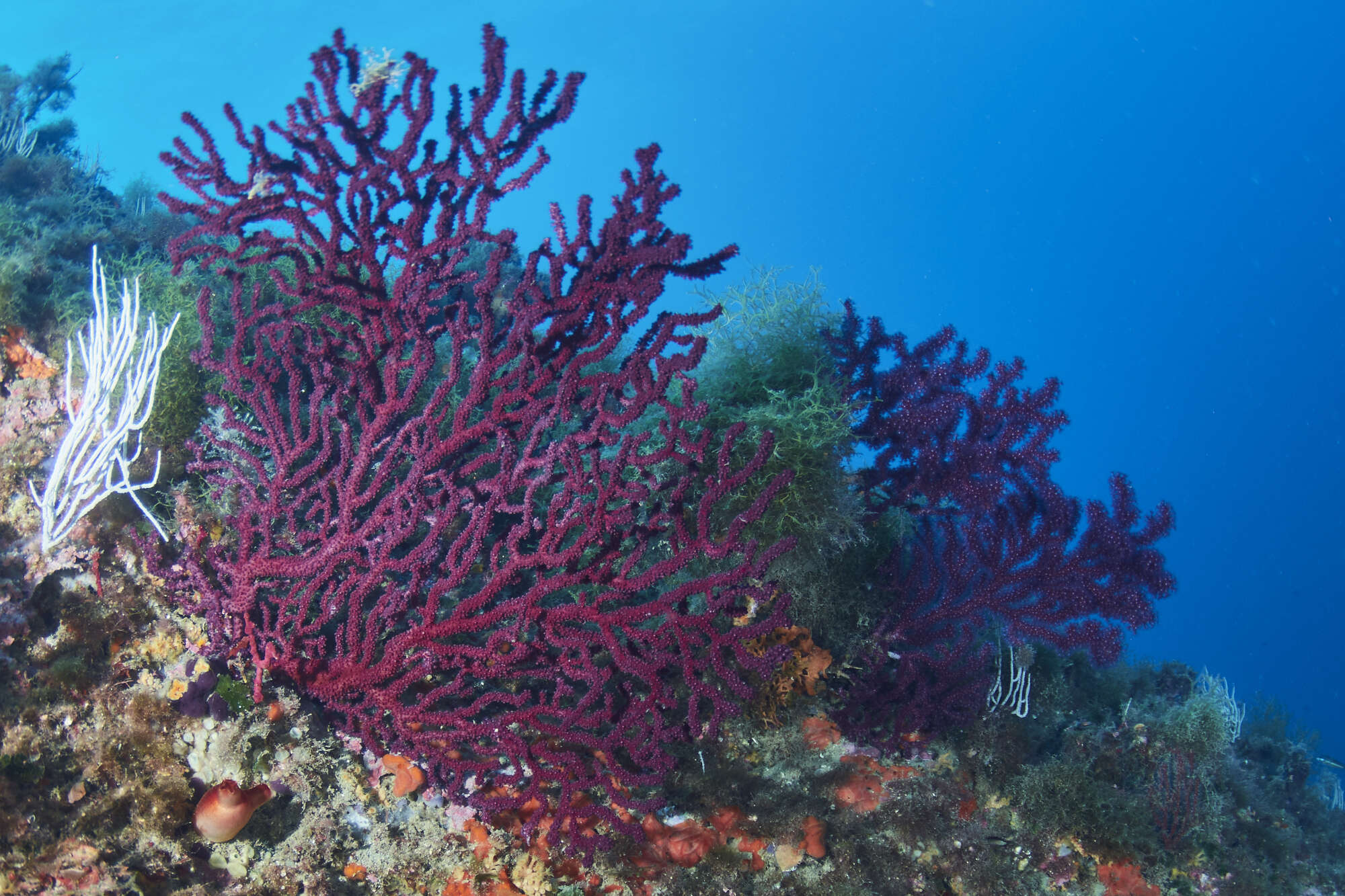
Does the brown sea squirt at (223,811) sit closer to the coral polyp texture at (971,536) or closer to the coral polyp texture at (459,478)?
the coral polyp texture at (459,478)

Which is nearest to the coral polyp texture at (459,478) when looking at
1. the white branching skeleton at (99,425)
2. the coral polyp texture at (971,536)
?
the white branching skeleton at (99,425)

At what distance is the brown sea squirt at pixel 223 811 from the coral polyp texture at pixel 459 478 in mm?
553

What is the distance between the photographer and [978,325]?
113 meters

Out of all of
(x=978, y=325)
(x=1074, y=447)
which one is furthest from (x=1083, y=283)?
(x=1074, y=447)

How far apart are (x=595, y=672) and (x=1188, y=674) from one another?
8.92 m

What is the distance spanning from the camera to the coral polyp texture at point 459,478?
10.7 feet

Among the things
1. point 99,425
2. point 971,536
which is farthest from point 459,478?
point 971,536

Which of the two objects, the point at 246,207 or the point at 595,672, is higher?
the point at 246,207

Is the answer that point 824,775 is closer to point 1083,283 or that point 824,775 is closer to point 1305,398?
point 1305,398

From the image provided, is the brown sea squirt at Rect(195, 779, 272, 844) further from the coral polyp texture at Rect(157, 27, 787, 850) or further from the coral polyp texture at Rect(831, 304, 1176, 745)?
the coral polyp texture at Rect(831, 304, 1176, 745)

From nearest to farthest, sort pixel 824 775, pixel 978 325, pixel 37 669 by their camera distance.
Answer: pixel 37 669 < pixel 824 775 < pixel 978 325

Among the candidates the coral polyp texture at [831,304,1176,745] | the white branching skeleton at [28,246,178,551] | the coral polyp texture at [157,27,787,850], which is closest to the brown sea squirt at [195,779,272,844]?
the coral polyp texture at [157,27,787,850]

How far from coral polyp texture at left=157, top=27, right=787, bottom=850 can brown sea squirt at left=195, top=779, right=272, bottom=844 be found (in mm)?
553

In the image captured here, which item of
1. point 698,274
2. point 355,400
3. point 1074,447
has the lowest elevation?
point 355,400
